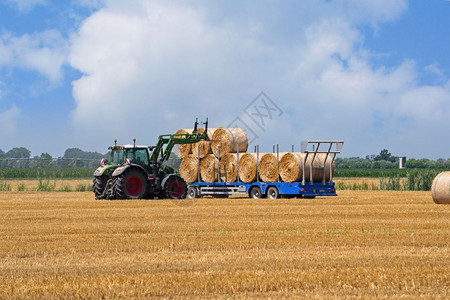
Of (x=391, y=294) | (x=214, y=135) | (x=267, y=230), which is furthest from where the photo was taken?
(x=214, y=135)

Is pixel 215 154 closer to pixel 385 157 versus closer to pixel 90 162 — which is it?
pixel 90 162

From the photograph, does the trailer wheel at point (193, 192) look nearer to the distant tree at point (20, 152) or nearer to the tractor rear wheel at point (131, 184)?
the tractor rear wheel at point (131, 184)

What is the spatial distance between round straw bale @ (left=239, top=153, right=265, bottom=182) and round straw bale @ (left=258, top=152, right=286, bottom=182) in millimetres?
293

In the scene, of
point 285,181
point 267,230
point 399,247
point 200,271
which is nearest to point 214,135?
point 285,181

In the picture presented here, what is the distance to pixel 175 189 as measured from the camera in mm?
26484

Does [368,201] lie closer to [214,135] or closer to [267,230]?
[214,135]

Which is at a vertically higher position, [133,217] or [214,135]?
[214,135]

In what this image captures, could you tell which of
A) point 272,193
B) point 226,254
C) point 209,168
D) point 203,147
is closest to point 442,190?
point 272,193

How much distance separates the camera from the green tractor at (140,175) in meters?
25.8

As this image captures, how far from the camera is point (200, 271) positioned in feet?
32.0

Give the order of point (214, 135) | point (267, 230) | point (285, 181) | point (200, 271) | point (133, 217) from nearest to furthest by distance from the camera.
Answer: point (200, 271) → point (267, 230) → point (133, 217) → point (285, 181) → point (214, 135)

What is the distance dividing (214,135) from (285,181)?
12.4ft

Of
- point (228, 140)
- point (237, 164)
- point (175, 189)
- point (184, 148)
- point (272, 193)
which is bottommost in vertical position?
point (272, 193)

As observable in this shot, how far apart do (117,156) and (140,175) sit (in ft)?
4.55
